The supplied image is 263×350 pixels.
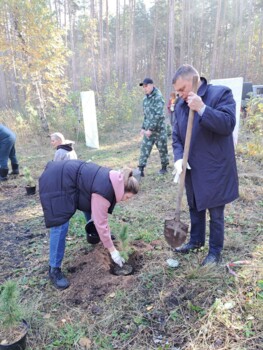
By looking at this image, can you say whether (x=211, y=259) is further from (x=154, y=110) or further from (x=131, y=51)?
(x=131, y=51)

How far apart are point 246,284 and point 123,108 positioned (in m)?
12.0

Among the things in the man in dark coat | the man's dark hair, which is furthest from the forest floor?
the man's dark hair

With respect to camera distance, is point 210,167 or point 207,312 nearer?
point 207,312

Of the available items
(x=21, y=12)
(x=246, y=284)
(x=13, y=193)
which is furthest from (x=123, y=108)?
(x=246, y=284)

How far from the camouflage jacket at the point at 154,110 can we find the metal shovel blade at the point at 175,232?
10.6 feet

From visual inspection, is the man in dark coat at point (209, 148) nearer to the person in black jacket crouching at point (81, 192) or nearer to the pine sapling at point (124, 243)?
the person in black jacket crouching at point (81, 192)

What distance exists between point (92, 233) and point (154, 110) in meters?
3.19

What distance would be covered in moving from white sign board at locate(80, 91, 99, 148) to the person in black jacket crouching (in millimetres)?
7203

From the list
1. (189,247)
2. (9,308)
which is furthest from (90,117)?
(9,308)

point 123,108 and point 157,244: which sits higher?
point 123,108

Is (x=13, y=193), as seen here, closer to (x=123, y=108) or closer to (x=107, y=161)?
(x=107, y=161)

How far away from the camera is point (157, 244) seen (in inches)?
135

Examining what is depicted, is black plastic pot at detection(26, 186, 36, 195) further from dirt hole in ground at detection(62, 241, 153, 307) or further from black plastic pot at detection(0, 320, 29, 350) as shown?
black plastic pot at detection(0, 320, 29, 350)

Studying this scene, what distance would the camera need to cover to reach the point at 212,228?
2.70m
